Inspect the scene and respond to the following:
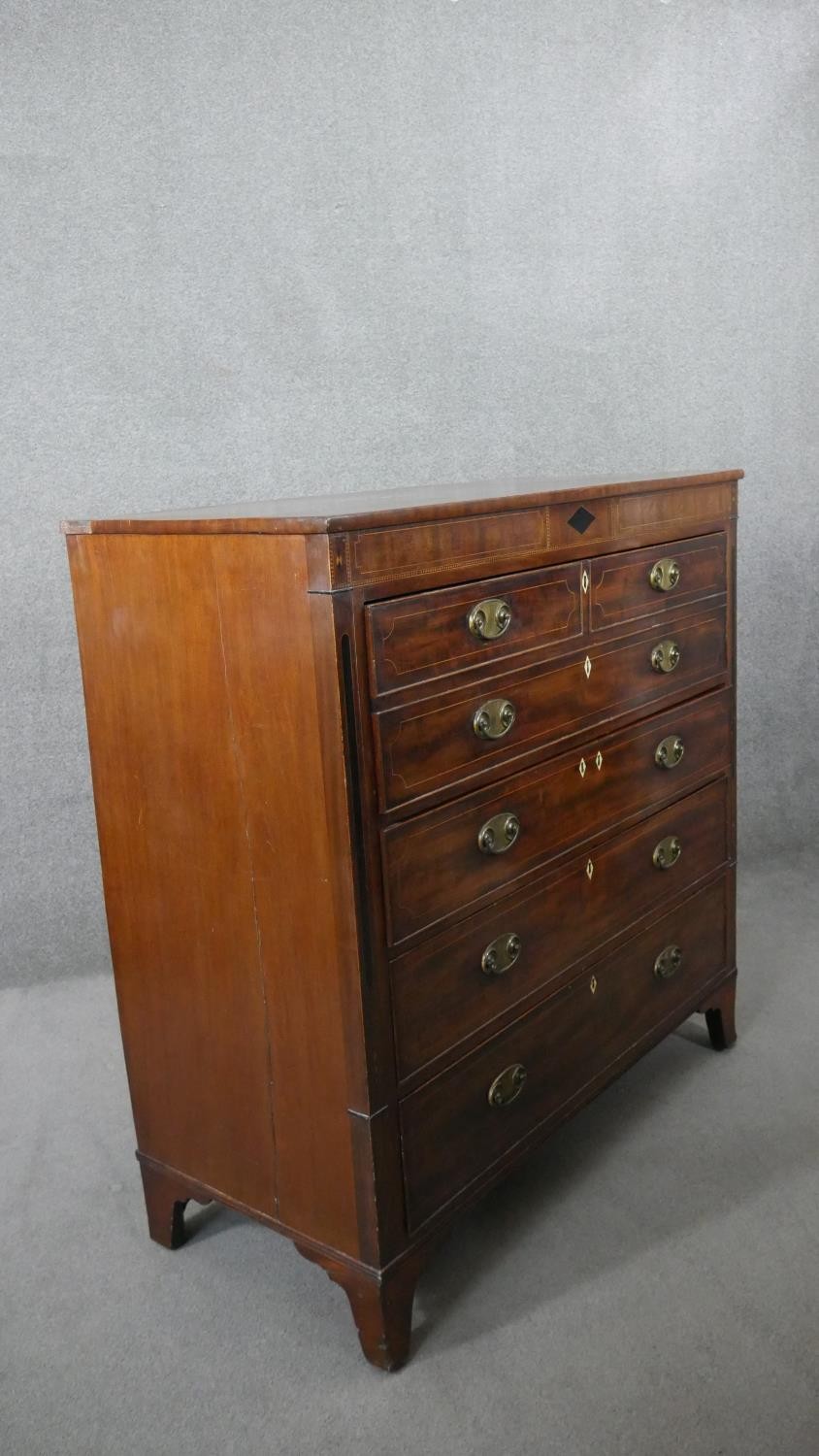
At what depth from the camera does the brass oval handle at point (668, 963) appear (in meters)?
2.48

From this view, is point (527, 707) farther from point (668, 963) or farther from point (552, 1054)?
point (668, 963)

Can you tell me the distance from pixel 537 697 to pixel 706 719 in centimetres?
66

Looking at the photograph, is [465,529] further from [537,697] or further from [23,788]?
[23,788]

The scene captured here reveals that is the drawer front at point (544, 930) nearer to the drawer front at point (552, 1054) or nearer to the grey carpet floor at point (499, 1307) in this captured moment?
the drawer front at point (552, 1054)

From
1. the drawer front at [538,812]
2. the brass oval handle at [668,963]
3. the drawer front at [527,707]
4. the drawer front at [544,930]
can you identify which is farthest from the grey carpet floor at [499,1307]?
the drawer front at [527,707]

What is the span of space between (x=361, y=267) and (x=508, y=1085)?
2.04 m

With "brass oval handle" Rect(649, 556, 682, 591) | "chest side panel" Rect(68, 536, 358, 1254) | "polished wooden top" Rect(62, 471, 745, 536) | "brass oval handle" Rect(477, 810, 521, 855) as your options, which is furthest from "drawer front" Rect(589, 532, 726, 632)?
"chest side panel" Rect(68, 536, 358, 1254)

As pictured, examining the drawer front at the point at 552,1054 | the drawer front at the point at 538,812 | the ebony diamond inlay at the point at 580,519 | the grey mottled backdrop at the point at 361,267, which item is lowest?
the drawer front at the point at 552,1054

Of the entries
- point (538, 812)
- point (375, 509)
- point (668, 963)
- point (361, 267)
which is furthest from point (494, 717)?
point (361, 267)

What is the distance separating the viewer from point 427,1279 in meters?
2.05

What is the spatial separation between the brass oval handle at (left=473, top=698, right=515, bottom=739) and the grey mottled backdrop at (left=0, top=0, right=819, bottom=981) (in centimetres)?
142

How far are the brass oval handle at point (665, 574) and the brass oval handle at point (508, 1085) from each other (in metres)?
0.90

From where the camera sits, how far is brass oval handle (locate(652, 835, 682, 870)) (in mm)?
2418

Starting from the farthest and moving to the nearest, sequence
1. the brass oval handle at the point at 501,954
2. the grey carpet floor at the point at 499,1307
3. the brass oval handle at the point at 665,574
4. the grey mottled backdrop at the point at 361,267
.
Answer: the grey mottled backdrop at the point at 361,267
the brass oval handle at the point at 665,574
the brass oval handle at the point at 501,954
the grey carpet floor at the point at 499,1307
